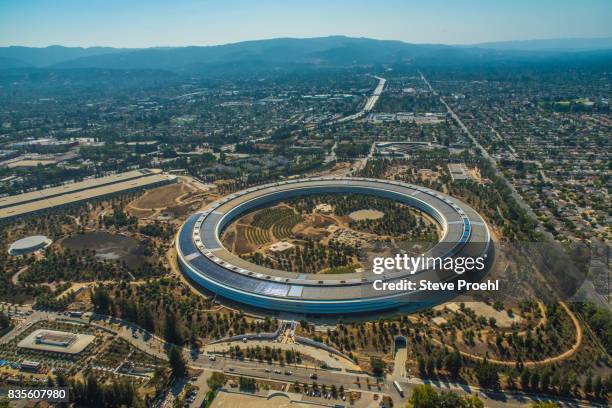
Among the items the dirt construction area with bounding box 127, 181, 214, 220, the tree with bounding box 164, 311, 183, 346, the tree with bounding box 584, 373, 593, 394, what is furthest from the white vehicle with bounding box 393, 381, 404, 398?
the dirt construction area with bounding box 127, 181, 214, 220

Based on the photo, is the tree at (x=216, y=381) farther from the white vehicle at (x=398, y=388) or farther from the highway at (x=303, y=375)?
the white vehicle at (x=398, y=388)

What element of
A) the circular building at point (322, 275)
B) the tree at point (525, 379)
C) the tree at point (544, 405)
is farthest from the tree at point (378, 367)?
the tree at point (544, 405)

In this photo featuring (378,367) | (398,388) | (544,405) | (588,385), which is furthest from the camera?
(378,367)

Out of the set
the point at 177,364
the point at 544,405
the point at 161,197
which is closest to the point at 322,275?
the point at 177,364

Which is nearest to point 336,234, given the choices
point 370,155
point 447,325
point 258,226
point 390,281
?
point 258,226

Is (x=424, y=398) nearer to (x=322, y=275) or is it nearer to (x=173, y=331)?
(x=322, y=275)

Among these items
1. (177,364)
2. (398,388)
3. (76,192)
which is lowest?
(398,388)
